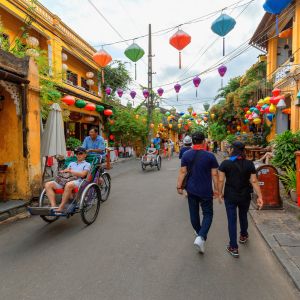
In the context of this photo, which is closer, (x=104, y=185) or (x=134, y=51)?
(x=104, y=185)

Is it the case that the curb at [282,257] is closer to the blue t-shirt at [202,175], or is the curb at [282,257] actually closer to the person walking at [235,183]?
the person walking at [235,183]

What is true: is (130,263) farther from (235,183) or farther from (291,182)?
(291,182)

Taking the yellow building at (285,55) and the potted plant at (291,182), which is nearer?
the potted plant at (291,182)

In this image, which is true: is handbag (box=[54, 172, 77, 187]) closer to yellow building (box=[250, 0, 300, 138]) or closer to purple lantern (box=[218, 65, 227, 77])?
purple lantern (box=[218, 65, 227, 77])

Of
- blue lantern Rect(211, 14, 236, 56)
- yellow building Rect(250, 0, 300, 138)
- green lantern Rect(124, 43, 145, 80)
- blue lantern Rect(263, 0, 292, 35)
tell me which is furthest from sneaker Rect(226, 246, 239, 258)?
yellow building Rect(250, 0, 300, 138)

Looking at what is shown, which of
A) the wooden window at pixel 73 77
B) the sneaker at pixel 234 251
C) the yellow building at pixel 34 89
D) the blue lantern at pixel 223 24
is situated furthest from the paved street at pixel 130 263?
the wooden window at pixel 73 77

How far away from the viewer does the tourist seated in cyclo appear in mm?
4871

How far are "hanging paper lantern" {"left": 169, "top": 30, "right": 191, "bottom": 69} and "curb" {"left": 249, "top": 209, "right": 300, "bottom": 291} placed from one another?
5436 mm

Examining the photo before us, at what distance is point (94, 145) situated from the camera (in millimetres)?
7285

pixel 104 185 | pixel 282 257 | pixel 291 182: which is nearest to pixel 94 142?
pixel 104 185

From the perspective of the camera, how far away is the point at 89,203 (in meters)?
5.42

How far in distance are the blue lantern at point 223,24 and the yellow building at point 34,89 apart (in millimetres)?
4697

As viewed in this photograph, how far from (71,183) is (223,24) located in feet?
17.5

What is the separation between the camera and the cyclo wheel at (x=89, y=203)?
499cm
